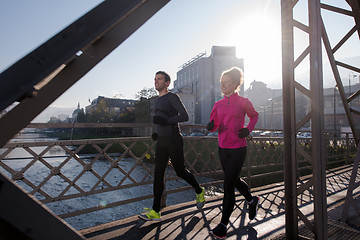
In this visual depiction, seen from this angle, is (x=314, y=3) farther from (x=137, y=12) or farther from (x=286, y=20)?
(x=137, y=12)

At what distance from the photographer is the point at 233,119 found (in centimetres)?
281

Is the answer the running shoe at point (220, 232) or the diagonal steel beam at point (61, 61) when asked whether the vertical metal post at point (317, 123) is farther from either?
the diagonal steel beam at point (61, 61)

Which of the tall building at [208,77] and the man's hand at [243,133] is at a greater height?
the tall building at [208,77]

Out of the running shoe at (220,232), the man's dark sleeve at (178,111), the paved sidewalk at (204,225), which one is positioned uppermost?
the man's dark sleeve at (178,111)

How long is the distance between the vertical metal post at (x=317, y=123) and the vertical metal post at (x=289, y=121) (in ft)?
0.69

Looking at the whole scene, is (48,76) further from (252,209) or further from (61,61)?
(252,209)

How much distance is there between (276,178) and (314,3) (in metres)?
14.8

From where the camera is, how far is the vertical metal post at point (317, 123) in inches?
91.5

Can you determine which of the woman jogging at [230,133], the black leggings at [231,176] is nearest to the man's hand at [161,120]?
the woman jogging at [230,133]

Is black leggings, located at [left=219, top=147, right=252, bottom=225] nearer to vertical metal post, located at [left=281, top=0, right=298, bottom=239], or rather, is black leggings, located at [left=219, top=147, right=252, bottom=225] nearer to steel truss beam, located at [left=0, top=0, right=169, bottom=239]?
vertical metal post, located at [left=281, top=0, right=298, bottom=239]

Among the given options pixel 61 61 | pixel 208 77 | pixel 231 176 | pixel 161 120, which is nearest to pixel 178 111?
pixel 161 120

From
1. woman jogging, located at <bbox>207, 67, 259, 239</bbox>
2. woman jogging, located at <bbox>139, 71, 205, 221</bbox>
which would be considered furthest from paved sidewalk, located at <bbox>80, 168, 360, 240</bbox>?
woman jogging, located at <bbox>207, 67, 259, 239</bbox>

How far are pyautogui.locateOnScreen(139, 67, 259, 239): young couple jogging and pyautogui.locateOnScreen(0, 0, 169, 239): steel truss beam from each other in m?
2.03

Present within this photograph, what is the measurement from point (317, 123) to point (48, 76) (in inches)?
97.2
